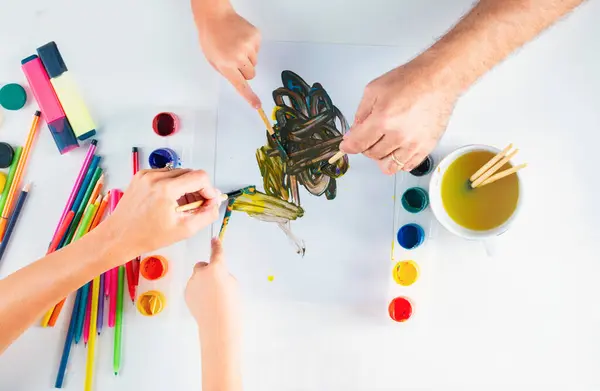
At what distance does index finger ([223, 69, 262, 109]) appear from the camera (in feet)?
3.26

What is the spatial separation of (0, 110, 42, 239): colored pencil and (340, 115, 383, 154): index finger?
1.96 feet

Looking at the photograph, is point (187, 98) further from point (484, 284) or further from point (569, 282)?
point (569, 282)

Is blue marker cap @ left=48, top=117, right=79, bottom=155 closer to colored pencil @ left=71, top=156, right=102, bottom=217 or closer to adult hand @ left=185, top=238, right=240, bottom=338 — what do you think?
colored pencil @ left=71, top=156, right=102, bottom=217

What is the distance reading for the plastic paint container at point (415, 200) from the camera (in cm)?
101

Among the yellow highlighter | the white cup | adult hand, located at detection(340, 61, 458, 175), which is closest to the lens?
adult hand, located at detection(340, 61, 458, 175)

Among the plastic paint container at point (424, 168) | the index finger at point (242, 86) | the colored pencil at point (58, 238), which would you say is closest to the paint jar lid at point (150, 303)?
the colored pencil at point (58, 238)

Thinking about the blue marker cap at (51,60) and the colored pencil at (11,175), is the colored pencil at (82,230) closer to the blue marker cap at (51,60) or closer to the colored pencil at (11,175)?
the colored pencil at (11,175)

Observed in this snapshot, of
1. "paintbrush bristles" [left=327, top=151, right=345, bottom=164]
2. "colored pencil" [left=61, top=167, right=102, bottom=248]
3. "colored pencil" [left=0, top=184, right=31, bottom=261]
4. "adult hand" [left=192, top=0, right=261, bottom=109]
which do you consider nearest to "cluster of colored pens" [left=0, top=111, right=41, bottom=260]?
"colored pencil" [left=0, top=184, right=31, bottom=261]

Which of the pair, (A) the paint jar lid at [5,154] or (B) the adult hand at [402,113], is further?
(A) the paint jar lid at [5,154]

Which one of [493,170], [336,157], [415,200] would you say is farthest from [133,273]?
[493,170]

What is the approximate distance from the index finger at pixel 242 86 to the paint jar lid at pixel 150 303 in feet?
1.28

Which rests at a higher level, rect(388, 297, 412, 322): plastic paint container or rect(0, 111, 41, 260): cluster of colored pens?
rect(0, 111, 41, 260): cluster of colored pens

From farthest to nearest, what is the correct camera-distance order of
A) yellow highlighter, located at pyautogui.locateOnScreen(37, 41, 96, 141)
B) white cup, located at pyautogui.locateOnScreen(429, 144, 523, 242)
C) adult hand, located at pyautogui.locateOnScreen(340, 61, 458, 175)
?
yellow highlighter, located at pyautogui.locateOnScreen(37, 41, 96, 141)
white cup, located at pyautogui.locateOnScreen(429, 144, 523, 242)
adult hand, located at pyautogui.locateOnScreen(340, 61, 458, 175)

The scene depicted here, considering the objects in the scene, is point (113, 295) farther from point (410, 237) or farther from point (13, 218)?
point (410, 237)
